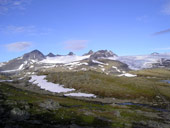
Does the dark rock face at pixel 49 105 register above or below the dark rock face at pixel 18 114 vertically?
below

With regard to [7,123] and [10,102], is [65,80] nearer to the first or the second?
[10,102]

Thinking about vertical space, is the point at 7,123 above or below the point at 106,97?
above

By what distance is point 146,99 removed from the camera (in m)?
106

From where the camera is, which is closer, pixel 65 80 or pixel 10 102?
pixel 10 102

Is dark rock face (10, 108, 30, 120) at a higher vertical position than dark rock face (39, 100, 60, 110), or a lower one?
higher

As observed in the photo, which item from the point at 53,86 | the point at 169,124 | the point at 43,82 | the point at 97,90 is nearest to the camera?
the point at 169,124

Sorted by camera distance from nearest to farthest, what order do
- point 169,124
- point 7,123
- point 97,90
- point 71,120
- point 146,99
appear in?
point 7,123, point 71,120, point 169,124, point 146,99, point 97,90

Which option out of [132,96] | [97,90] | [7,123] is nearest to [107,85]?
[97,90]

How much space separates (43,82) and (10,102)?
282ft

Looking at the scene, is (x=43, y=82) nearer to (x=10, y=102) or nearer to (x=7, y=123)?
(x=10, y=102)

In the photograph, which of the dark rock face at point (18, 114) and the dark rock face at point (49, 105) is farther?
the dark rock face at point (49, 105)

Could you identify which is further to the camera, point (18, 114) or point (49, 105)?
point (49, 105)

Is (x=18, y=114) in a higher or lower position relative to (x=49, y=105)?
higher

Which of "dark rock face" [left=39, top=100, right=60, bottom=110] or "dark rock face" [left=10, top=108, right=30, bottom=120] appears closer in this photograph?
"dark rock face" [left=10, top=108, right=30, bottom=120]
